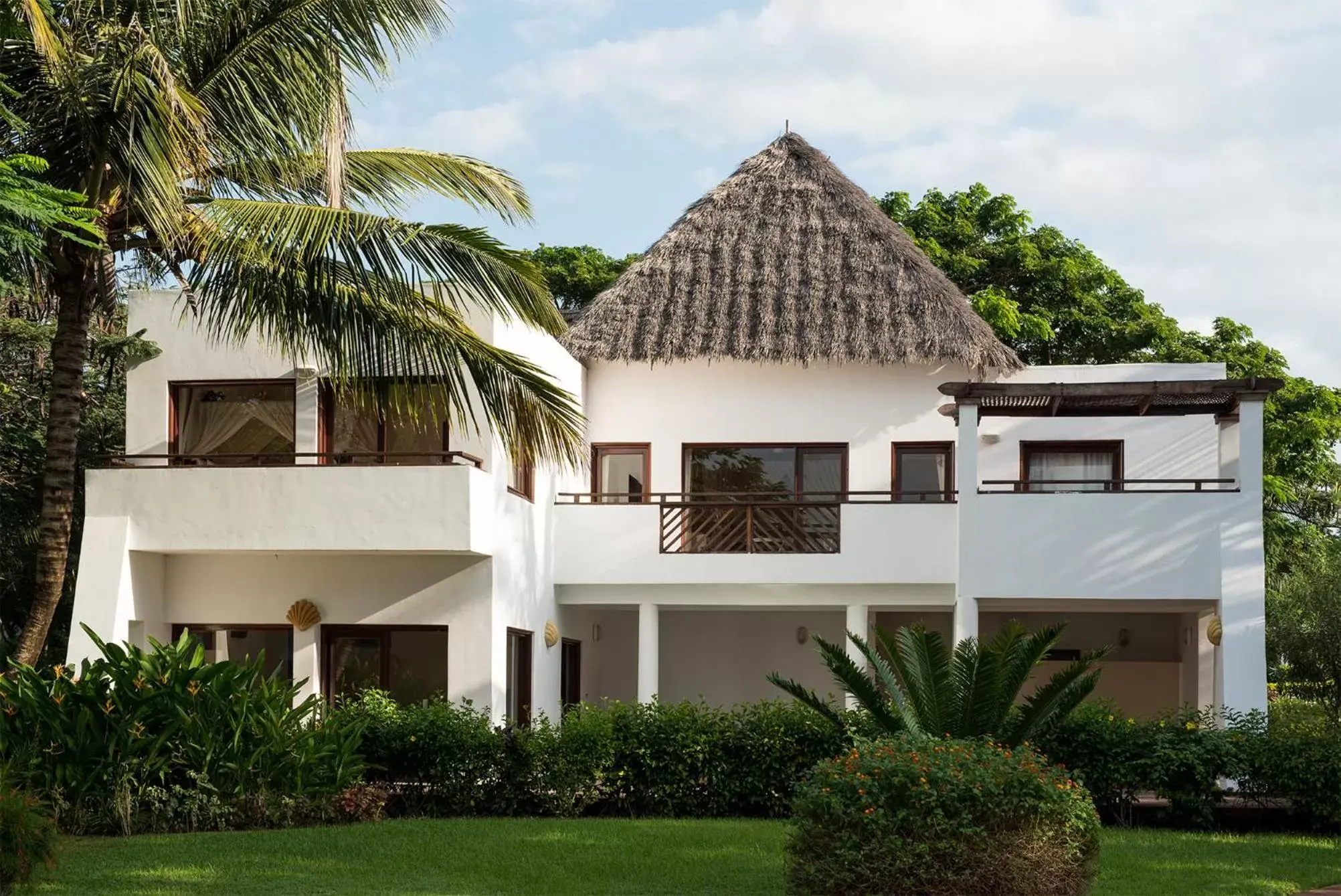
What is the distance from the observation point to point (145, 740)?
13.4m

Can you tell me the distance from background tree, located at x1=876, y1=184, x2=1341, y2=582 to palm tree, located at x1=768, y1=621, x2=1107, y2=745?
15.1m

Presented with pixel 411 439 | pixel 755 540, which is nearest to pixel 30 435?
pixel 411 439

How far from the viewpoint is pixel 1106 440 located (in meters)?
20.4

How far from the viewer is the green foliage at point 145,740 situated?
13336 millimetres

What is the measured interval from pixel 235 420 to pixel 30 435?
4167 mm

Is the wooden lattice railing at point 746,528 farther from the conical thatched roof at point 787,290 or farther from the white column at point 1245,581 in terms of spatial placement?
the white column at point 1245,581

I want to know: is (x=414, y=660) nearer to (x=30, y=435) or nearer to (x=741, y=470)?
(x=741, y=470)

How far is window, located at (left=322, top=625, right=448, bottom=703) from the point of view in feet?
58.9

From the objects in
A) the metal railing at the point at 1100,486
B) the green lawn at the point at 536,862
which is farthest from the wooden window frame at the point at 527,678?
the metal railing at the point at 1100,486

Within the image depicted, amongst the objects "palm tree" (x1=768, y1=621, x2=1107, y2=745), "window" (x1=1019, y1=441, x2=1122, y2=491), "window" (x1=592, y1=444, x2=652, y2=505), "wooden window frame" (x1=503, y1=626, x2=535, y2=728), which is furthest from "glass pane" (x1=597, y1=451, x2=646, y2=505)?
"palm tree" (x1=768, y1=621, x2=1107, y2=745)

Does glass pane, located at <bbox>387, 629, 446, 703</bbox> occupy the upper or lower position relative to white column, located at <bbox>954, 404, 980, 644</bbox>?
lower

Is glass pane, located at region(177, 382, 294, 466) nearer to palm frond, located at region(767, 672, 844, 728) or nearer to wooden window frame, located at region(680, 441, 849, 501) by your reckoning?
wooden window frame, located at region(680, 441, 849, 501)

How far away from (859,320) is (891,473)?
6.39 ft

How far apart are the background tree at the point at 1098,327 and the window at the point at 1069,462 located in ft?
21.8
